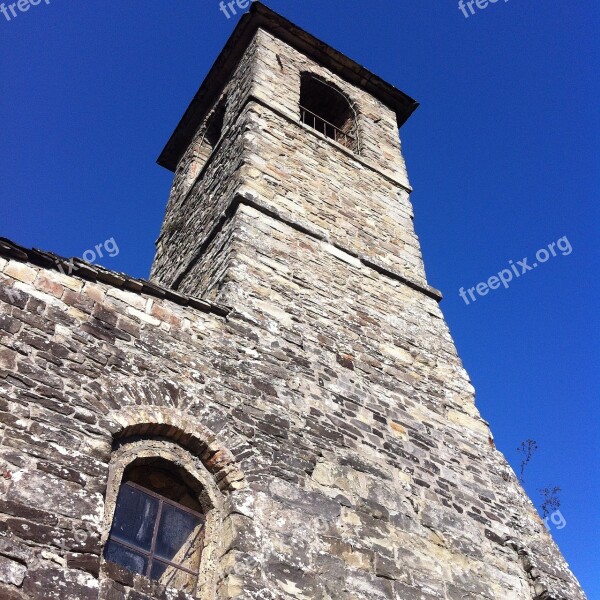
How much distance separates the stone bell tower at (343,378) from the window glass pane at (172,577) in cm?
29

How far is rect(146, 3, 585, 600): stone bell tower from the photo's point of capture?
162 inches

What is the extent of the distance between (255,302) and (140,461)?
191cm

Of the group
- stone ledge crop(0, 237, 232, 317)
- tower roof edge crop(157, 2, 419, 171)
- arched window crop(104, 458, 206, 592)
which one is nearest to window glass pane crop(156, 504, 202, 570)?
arched window crop(104, 458, 206, 592)

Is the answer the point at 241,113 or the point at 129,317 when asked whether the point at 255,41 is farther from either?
the point at 129,317

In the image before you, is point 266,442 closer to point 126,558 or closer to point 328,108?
point 126,558

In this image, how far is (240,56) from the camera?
10172mm

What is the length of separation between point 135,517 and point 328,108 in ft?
26.6

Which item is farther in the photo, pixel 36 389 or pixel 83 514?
pixel 36 389

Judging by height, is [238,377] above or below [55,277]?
below

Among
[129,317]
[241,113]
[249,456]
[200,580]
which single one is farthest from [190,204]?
[200,580]

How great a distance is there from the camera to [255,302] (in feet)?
17.7

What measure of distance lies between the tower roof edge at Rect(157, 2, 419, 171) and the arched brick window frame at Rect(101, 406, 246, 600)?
7.54m

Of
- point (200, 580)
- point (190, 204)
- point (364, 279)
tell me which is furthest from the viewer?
point (190, 204)

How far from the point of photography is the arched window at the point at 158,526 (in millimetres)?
3549
